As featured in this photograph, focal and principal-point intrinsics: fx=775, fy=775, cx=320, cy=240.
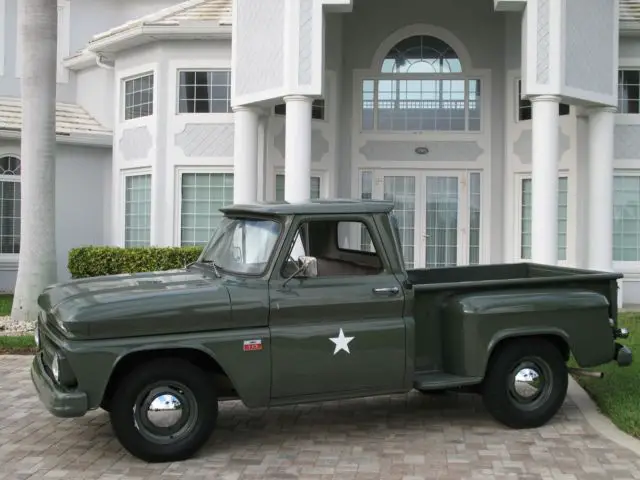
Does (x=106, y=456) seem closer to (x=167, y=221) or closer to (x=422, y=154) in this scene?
(x=167, y=221)

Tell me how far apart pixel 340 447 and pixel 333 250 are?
166cm

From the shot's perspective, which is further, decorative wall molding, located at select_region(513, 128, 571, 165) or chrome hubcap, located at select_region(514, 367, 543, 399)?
decorative wall molding, located at select_region(513, 128, 571, 165)

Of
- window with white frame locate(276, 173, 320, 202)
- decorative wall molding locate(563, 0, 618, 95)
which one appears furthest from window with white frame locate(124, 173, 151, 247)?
decorative wall molding locate(563, 0, 618, 95)

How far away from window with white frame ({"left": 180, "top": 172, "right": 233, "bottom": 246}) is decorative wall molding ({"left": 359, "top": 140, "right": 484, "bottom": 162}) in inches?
115

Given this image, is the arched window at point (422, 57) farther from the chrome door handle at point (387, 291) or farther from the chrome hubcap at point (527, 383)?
the chrome door handle at point (387, 291)

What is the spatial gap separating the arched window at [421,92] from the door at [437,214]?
1.04 m

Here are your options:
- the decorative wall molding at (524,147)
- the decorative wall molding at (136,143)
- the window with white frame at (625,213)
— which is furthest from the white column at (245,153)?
the window with white frame at (625,213)

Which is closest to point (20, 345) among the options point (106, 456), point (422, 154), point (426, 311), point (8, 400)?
point (8, 400)

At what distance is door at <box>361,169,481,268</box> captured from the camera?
1569cm

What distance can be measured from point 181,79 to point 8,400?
929cm

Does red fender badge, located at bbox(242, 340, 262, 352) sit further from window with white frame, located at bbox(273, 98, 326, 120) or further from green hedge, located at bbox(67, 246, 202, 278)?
window with white frame, located at bbox(273, 98, 326, 120)

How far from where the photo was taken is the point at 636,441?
6.18 meters

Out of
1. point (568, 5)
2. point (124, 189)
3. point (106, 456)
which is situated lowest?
point (106, 456)

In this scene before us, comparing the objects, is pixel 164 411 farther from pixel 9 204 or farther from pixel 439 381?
pixel 9 204
